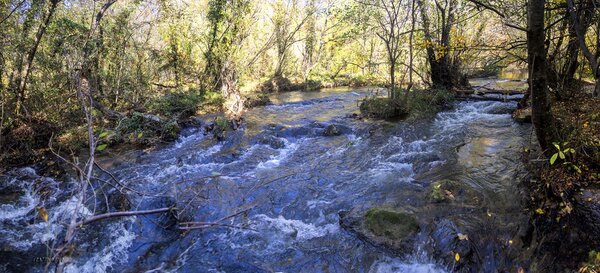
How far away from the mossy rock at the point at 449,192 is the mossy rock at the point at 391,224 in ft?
3.15

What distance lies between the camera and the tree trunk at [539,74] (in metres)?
4.57

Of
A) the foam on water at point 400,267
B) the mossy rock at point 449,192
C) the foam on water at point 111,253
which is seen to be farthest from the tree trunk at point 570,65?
the foam on water at point 111,253

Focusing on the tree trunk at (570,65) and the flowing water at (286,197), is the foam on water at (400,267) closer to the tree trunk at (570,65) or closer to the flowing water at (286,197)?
the flowing water at (286,197)

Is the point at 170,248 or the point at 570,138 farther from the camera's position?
the point at 170,248

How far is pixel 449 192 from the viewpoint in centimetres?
656

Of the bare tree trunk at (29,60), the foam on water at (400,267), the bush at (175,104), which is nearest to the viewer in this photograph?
the foam on water at (400,267)

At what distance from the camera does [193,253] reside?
19.1ft

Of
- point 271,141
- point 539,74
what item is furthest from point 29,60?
point 539,74

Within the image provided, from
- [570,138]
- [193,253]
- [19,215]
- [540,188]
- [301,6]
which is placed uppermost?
[301,6]

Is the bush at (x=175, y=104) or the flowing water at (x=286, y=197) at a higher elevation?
the bush at (x=175, y=104)

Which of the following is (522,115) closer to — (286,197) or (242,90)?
(286,197)

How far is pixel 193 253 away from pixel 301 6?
25.7 m

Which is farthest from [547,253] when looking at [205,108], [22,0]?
[205,108]

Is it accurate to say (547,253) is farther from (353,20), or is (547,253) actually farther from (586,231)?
(353,20)
